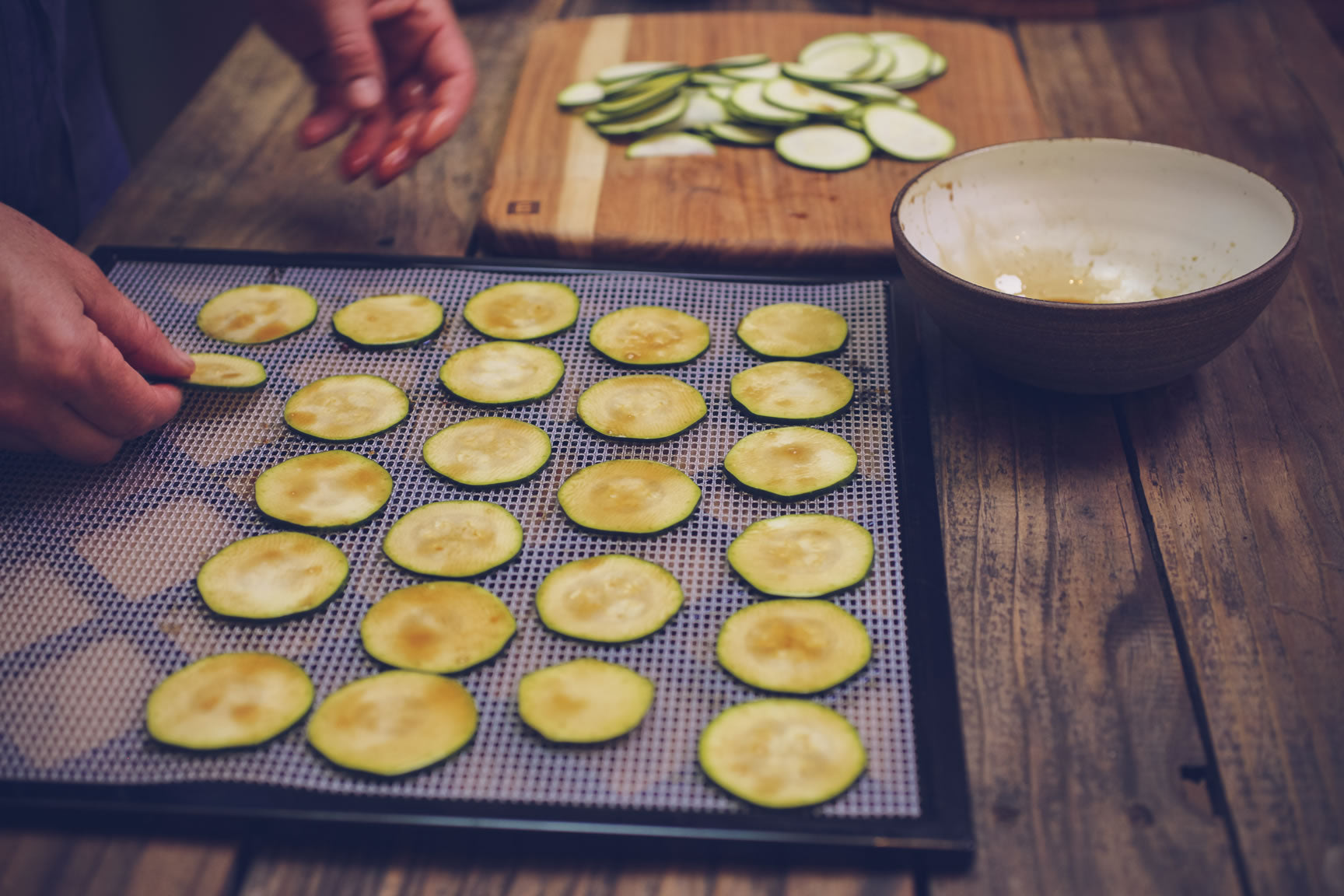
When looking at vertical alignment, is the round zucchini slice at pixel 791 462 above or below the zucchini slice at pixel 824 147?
below

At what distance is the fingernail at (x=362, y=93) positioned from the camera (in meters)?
2.23

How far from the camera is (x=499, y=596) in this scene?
1.47 meters

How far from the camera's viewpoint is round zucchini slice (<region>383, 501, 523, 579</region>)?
1.50 m

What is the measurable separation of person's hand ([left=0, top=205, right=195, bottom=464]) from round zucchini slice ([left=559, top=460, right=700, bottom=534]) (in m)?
0.74

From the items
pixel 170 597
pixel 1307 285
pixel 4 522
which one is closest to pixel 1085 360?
pixel 1307 285

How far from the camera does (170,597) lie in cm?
147

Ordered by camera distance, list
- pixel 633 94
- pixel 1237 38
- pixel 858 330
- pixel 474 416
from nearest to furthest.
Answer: pixel 474 416
pixel 858 330
pixel 633 94
pixel 1237 38

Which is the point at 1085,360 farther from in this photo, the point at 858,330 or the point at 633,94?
the point at 633,94

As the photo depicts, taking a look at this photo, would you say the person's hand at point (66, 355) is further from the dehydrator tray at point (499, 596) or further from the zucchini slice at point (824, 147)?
the zucchini slice at point (824, 147)

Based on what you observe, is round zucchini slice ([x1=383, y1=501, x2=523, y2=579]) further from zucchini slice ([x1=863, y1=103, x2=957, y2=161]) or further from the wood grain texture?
zucchini slice ([x1=863, y1=103, x2=957, y2=161])

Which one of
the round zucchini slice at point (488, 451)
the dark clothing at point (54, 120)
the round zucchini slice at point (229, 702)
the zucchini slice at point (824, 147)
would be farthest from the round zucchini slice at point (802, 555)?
the dark clothing at point (54, 120)

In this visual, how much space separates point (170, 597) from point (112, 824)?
341 mm

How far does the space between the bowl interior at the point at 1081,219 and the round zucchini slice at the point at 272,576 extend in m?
1.18

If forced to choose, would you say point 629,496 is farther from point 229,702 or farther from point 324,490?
point 229,702
